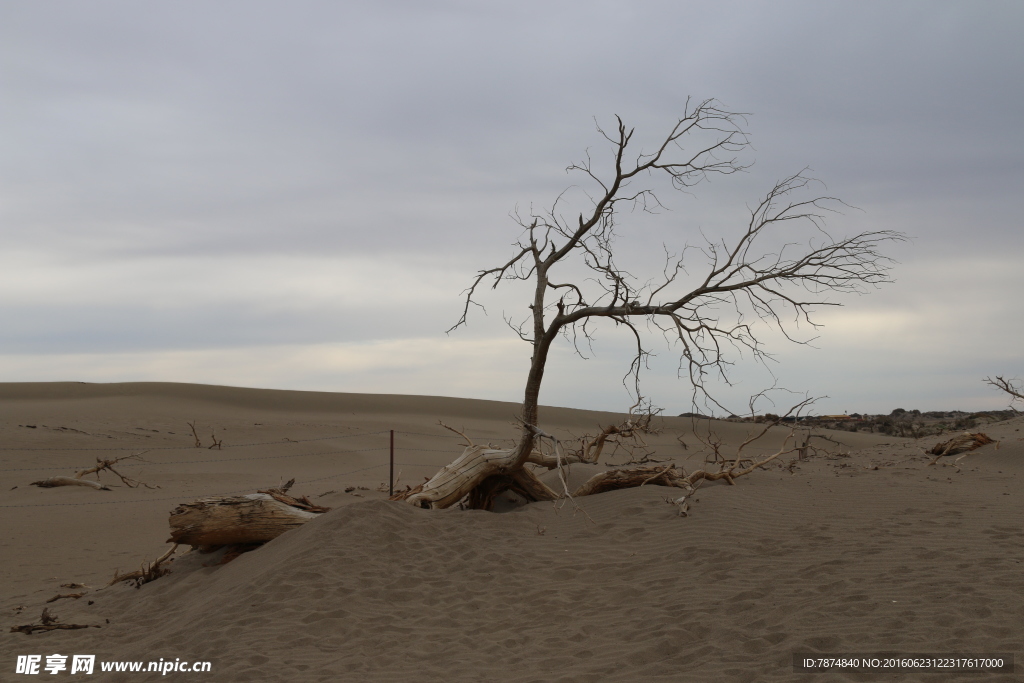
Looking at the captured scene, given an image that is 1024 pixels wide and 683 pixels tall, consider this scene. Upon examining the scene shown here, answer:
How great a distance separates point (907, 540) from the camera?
689cm

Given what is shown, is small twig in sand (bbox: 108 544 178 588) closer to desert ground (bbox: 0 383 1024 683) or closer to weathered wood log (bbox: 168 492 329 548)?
desert ground (bbox: 0 383 1024 683)

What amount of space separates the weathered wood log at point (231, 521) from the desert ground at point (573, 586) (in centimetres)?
28

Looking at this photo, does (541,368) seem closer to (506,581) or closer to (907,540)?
(506,581)

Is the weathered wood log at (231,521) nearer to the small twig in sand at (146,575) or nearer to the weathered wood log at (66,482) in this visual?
the small twig in sand at (146,575)

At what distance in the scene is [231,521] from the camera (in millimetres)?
7773

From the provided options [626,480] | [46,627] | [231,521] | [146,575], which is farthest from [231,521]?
[626,480]

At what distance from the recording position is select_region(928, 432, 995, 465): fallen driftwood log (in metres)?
14.0

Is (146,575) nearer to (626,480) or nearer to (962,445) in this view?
(626,480)

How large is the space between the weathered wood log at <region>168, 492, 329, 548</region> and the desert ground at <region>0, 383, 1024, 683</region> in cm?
28

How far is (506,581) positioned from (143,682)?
321 centimetres

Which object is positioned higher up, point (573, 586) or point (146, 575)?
point (573, 586)

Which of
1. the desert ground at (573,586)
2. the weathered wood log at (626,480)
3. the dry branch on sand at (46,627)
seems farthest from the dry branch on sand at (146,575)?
the weathered wood log at (626,480)

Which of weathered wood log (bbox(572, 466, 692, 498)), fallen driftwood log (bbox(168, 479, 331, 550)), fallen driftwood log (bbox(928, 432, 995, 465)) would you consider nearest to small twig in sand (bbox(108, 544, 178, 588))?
fallen driftwood log (bbox(168, 479, 331, 550))

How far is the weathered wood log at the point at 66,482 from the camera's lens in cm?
1372
